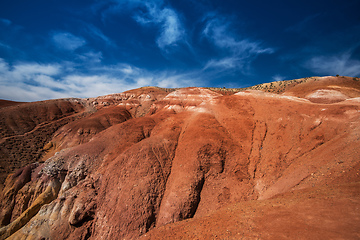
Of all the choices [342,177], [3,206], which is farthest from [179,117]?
[3,206]

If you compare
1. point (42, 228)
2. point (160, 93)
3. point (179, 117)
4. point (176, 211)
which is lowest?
point (42, 228)

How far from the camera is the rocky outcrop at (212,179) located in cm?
768

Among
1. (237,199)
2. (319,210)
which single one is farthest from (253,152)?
(319,210)

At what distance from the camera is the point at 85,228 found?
44.8 ft

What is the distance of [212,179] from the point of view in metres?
14.6

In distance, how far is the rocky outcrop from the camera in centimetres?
768

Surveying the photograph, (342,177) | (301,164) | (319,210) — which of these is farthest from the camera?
(301,164)

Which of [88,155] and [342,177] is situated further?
[88,155]

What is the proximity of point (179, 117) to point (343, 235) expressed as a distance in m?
20.6

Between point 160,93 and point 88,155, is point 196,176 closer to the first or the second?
point 88,155

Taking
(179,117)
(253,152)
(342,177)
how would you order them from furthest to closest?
(179,117) → (253,152) → (342,177)

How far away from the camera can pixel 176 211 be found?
1251 centimetres

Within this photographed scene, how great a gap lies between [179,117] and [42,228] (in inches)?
776

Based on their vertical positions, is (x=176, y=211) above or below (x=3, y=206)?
above
